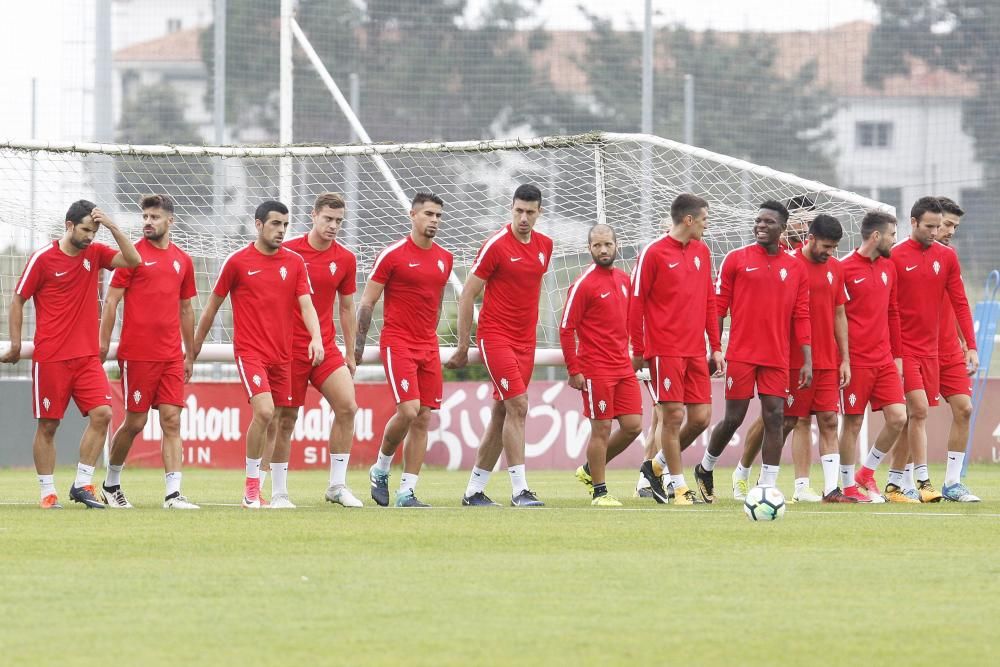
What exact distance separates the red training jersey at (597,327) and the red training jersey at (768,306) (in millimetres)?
853

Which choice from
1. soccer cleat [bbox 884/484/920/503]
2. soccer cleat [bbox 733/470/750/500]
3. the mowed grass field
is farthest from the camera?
soccer cleat [bbox 733/470/750/500]

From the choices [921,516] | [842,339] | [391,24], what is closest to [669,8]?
[391,24]

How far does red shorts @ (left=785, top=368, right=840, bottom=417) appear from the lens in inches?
505

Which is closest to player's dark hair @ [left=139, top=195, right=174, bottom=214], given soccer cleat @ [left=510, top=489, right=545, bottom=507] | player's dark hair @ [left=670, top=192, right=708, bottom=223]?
soccer cleat @ [left=510, top=489, right=545, bottom=507]

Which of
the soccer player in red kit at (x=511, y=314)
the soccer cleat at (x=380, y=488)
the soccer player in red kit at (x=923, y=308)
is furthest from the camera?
the soccer player in red kit at (x=923, y=308)

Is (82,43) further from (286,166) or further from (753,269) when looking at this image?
(753,269)

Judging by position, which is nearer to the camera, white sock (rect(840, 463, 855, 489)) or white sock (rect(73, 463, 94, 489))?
white sock (rect(73, 463, 94, 489))

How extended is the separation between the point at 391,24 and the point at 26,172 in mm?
12580

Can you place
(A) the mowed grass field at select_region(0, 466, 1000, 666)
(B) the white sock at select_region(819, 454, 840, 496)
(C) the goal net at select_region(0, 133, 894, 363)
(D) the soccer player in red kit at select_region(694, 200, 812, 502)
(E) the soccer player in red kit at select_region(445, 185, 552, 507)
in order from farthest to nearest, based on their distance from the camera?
(C) the goal net at select_region(0, 133, 894, 363)
(B) the white sock at select_region(819, 454, 840, 496)
(E) the soccer player in red kit at select_region(445, 185, 552, 507)
(D) the soccer player in red kit at select_region(694, 200, 812, 502)
(A) the mowed grass field at select_region(0, 466, 1000, 666)

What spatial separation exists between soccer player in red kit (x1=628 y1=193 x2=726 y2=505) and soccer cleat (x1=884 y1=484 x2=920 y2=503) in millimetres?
1636

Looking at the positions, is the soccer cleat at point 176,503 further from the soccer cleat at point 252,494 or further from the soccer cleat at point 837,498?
the soccer cleat at point 837,498

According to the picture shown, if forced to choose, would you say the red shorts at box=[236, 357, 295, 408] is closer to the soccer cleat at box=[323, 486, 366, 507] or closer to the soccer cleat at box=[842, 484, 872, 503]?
the soccer cleat at box=[323, 486, 366, 507]

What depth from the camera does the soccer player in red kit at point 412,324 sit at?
1248 cm

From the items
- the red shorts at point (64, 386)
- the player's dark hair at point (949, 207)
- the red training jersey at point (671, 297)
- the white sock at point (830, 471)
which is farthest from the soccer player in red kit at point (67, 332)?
the player's dark hair at point (949, 207)
